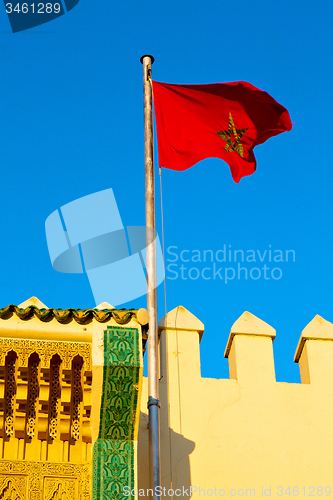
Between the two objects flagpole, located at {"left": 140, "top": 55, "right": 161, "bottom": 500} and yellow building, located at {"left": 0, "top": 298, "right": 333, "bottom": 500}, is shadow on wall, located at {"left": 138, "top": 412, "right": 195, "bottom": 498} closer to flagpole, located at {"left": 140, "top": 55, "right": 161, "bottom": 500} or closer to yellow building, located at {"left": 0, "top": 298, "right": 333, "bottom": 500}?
yellow building, located at {"left": 0, "top": 298, "right": 333, "bottom": 500}

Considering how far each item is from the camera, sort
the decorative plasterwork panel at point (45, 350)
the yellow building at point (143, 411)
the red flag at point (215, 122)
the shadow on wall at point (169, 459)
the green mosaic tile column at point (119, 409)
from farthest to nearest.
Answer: the red flag at point (215, 122) < the shadow on wall at point (169, 459) < the decorative plasterwork panel at point (45, 350) < the yellow building at point (143, 411) < the green mosaic tile column at point (119, 409)

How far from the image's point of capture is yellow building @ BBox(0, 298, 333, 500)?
8.09 m

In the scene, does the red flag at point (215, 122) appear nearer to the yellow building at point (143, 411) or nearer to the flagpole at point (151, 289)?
the flagpole at point (151, 289)

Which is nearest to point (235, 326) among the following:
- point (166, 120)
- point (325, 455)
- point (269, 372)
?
point (269, 372)

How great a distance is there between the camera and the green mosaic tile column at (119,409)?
312 inches

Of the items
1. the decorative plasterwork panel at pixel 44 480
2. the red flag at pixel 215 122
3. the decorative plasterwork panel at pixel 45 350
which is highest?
the red flag at pixel 215 122

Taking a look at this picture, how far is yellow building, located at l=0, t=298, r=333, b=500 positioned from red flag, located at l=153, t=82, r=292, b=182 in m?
1.94

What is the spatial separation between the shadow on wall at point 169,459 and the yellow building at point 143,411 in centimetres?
1

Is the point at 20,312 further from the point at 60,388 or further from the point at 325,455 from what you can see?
the point at 325,455

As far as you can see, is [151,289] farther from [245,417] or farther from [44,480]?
[44,480]

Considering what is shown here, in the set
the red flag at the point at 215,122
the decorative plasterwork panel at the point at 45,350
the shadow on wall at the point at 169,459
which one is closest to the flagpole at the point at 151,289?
the red flag at the point at 215,122

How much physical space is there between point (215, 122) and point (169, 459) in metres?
4.20

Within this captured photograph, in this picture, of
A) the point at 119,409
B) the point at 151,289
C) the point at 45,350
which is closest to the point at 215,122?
the point at 151,289

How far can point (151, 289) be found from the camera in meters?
8.76
